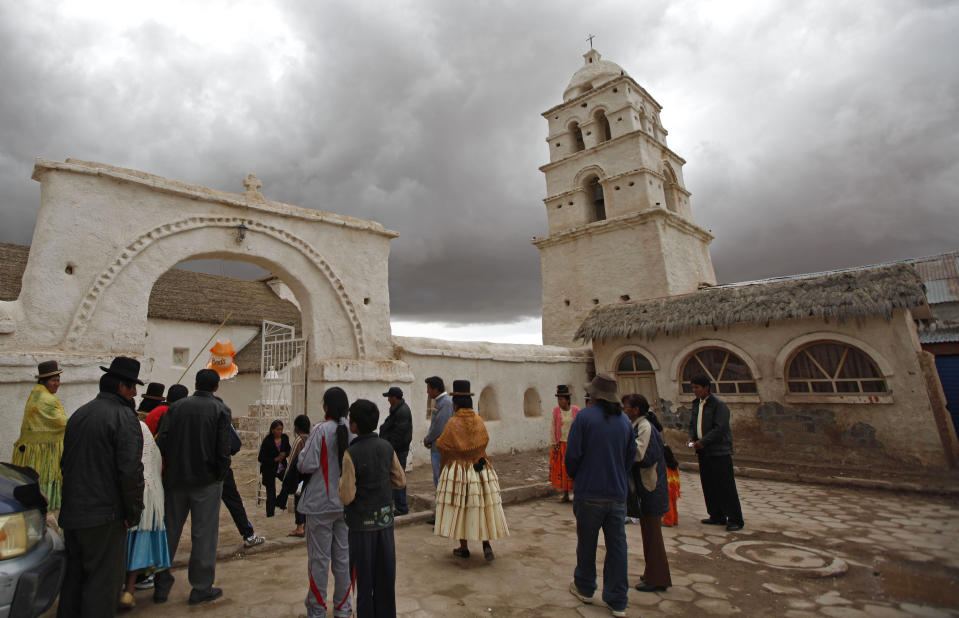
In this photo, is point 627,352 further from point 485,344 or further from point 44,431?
point 44,431

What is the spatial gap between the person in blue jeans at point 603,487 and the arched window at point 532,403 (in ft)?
28.9

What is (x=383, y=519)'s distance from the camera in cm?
309

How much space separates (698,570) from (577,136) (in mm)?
18573

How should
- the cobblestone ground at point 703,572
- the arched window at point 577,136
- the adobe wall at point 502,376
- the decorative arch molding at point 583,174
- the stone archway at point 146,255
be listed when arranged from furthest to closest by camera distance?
the arched window at point 577,136
the decorative arch molding at point 583,174
the adobe wall at point 502,376
the stone archway at point 146,255
the cobblestone ground at point 703,572

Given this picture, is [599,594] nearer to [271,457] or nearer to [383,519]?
[383,519]

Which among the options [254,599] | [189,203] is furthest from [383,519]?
[189,203]

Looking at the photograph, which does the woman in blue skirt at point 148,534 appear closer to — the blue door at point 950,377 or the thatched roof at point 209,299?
the thatched roof at point 209,299

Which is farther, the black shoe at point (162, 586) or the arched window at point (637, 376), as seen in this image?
the arched window at point (637, 376)

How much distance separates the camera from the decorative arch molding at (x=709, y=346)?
10.4 metres

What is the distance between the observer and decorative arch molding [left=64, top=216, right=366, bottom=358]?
6.16 m

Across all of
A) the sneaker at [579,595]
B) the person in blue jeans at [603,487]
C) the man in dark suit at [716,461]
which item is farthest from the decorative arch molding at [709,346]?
the sneaker at [579,595]

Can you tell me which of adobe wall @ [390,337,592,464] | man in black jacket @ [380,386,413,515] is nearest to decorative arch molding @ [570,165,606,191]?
adobe wall @ [390,337,592,464]

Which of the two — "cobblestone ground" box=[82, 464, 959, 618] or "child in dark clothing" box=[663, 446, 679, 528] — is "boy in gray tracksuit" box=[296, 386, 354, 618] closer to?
"cobblestone ground" box=[82, 464, 959, 618]

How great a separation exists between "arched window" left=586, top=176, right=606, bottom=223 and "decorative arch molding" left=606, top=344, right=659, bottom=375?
7.76 metres
